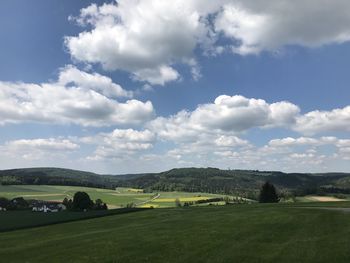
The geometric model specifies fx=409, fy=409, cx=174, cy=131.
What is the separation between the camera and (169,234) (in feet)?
115

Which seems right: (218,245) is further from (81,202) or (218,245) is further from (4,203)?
(4,203)

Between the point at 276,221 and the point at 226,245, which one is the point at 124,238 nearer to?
the point at 226,245

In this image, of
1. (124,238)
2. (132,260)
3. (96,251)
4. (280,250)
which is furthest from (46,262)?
(280,250)

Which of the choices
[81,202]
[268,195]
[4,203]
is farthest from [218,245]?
[4,203]

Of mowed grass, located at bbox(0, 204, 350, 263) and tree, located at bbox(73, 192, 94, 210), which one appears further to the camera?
tree, located at bbox(73, 192, 94, 210)

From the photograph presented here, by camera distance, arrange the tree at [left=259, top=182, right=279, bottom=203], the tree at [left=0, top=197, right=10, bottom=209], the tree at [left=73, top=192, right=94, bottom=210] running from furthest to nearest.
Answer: the tree at [left=0, top=197, right=10, bottom=209] → the tree at [left=73, top=192, right=94, bottom=210] → the tree at [left=259, top=182, right=279, bottom=203]

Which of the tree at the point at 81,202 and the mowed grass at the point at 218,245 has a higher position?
the tree at the point at 81,202

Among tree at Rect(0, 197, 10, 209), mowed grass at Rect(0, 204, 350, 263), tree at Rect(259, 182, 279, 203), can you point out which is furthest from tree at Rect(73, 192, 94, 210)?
mowed grass at Rect(0, 204, 350, 263)

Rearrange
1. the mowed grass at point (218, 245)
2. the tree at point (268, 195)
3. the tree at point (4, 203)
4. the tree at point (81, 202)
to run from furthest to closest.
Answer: the tree at point (4, 203) < the tree at point (81, 202) < the tree at point (268, 195) < the mowed grass at point (218, 245)

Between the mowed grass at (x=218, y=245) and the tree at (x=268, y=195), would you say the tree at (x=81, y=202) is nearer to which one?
the tree at (x=268, y=195)

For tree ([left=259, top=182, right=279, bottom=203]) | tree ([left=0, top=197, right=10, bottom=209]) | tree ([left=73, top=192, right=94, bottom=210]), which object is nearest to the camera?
tree ([left=259, top=182, right=279, bottom=203])

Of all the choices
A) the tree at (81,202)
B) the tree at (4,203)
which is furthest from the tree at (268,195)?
the tree at (4,203)

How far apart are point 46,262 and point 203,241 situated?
10.8 metres

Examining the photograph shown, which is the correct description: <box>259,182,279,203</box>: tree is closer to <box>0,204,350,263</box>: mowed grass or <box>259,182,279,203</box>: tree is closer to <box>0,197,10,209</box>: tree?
<box>0,204,350,263</box>: mowed grass
